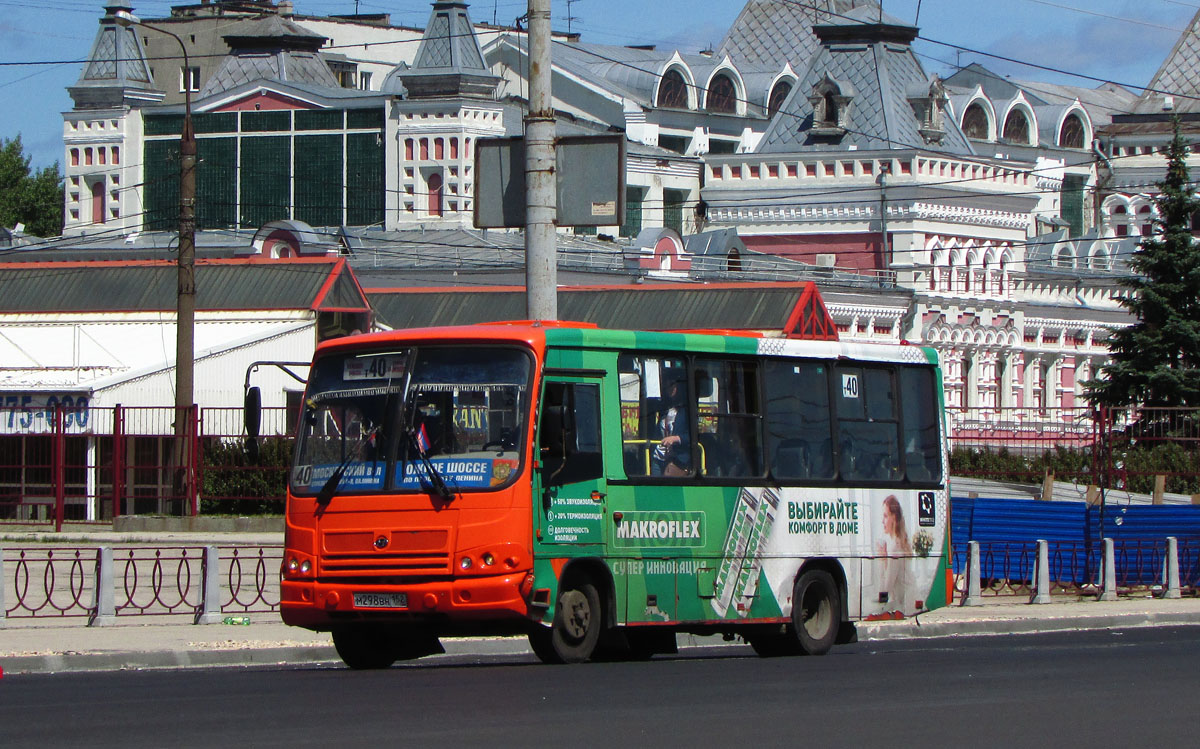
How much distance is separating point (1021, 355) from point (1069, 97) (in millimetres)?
36579

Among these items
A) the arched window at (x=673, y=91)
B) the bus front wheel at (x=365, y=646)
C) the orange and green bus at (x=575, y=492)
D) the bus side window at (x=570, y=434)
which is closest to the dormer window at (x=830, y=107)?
the arched window at (x=673, y=91)

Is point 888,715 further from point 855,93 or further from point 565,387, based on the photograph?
point 855,93

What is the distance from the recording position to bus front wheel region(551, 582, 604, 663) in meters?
15.9

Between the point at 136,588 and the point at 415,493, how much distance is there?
9057 mm

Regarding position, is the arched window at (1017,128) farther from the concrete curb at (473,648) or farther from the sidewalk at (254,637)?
the concrete curb at (473,648)

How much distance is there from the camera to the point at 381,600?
15.4m

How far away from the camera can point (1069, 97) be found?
4031 inches

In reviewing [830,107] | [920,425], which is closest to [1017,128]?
[830,107]

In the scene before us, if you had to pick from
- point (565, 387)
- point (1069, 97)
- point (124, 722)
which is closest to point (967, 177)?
point (1069, 97)

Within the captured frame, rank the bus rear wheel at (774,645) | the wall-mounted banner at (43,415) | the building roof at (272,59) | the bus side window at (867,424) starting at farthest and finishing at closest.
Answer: the building roof at (272,59) < the wall-mounted banner at (43,415) < the bus side window at (867,424) < the bus rear wheel at (774,645)

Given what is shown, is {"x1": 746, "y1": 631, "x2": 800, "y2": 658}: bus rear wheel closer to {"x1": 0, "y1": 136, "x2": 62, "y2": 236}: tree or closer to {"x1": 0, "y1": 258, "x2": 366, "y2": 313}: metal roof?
{"x1": 0, "y1": 258, "x2": 366, "y2": 313}: metal roof

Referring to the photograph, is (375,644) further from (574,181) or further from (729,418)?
(574,181)

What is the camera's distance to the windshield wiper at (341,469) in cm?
1586

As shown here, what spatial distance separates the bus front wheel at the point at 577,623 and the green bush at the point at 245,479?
2057 cm
